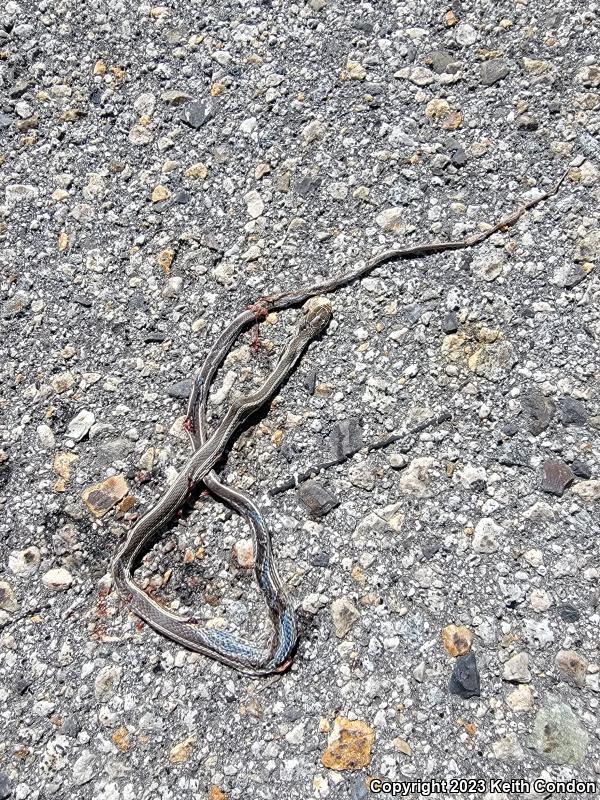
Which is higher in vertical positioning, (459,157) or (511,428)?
(459,157)

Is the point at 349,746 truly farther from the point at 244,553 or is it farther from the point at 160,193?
the point at 160,193

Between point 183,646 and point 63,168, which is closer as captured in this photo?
point 183,646

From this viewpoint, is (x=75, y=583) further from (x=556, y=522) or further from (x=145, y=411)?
(x=556, y=522)

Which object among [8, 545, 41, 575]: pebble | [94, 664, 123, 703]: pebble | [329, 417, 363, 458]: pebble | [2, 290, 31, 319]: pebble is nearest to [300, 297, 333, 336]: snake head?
[329, 417, 363, 458]: pebble

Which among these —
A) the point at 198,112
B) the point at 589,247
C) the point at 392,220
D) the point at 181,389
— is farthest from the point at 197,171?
the point at 589,247

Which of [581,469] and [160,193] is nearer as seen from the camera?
[581,469]

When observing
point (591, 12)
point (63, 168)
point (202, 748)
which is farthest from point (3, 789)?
point (591, 12)

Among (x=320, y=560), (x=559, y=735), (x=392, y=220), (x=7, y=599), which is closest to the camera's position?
(x=559, y=735)

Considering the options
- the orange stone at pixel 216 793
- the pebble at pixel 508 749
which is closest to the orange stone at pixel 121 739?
the orange stone at pixel 216 793
